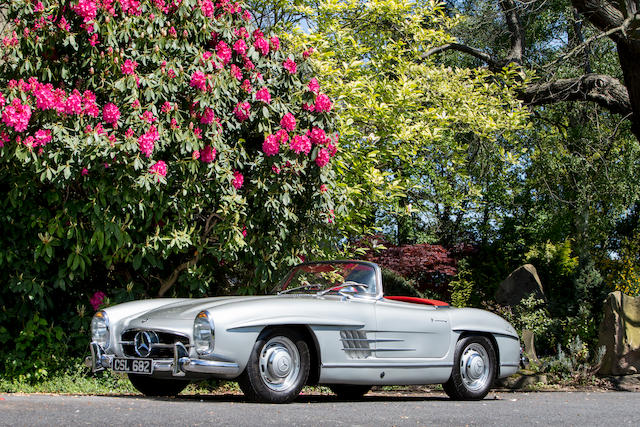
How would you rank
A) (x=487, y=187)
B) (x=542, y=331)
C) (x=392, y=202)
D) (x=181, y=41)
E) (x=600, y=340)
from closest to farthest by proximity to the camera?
(x=181, y=41), (x=600, y=340), (x=392, y=202), (x=542, y=331), (x=487, y=187)

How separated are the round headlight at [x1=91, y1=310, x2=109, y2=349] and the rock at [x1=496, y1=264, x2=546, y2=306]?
11.8 metres

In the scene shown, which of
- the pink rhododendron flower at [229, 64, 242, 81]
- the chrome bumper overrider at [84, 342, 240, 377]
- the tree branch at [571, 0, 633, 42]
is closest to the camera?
the chrome bumper overrider at [84, 342, 240, 377]

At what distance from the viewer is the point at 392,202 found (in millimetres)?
13742

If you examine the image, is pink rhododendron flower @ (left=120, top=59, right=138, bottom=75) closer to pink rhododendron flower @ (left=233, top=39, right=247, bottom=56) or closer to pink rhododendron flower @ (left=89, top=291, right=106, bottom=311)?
pink rhododendron flower @ (left=233, top=39, right=247, bottom=56)

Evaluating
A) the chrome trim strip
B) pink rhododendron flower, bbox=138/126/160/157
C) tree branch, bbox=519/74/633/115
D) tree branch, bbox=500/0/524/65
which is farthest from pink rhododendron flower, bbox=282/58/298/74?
tree branch, bbox=500/0/524/65

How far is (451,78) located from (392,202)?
3100 mm

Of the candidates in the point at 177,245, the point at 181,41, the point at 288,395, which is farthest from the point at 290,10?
the point at 288,395

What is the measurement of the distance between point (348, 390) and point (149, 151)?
11.1 feet

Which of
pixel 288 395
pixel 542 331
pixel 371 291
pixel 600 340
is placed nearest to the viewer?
pixel 288 395

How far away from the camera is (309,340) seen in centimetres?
694

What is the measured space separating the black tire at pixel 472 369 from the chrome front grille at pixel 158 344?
122 inches

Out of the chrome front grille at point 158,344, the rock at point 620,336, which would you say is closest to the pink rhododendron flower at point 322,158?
the chrome front grille at point 158,344

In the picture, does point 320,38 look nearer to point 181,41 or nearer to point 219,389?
point 181,41

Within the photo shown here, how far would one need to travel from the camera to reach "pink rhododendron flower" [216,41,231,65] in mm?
9500
